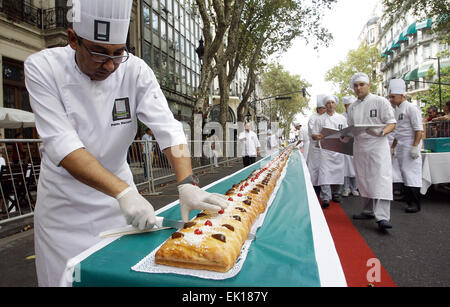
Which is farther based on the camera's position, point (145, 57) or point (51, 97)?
point (145, 57)

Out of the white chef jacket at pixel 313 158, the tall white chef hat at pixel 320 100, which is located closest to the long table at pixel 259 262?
Result: the white chef jacket at pixel 313 158

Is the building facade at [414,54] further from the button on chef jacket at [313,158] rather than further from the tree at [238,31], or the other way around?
the button on chef jacket at [313,158]

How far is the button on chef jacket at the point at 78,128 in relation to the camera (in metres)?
1.53

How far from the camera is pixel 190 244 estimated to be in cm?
136

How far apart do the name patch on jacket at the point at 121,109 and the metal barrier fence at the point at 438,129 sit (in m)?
7.57

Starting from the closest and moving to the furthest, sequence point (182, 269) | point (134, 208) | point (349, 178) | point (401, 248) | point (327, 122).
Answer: point (182, 269) < point (134, 208) < point (401, 248) < point (327, 122) < point (349, 178)

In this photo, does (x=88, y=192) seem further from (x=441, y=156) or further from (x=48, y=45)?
(x=48, y=45)

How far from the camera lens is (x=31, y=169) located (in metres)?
6.36

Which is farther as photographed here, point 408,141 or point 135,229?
point 408,141

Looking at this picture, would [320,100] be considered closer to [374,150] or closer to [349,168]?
[349,168]

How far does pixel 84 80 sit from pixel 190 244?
3.37ft

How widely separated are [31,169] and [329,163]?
20.6 ft

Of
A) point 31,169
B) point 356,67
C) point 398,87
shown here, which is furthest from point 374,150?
point 356,67
